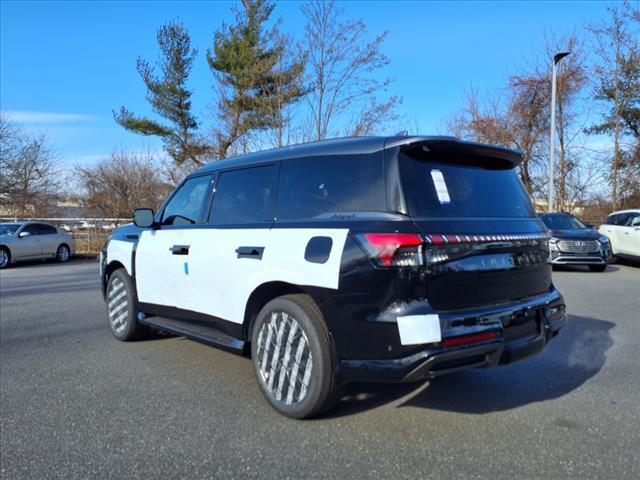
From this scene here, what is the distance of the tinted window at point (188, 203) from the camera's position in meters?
4.89

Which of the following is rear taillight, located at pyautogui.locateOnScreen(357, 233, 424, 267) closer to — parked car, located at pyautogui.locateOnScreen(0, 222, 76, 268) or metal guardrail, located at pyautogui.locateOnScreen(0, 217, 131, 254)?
parked car, located at pyautogui.locateOnScreen(0, 222, 76, 268)

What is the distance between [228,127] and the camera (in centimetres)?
2322

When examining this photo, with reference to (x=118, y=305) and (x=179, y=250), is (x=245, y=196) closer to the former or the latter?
(x=179, y=250)

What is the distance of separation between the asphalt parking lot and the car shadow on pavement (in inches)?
0.7

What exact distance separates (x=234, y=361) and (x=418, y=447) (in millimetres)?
2377

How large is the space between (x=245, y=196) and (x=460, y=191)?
1.79m

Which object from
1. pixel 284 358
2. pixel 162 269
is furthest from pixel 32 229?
pixel 284 358

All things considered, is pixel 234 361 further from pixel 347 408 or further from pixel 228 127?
pixel 228 127

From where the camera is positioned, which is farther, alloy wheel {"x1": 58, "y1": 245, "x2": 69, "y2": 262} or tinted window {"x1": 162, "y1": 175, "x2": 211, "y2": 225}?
alloy wheel {"x1": 58, "y1": 245, "x2": 69, "y2": 262}

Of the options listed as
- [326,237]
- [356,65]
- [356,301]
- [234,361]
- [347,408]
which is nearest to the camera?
[356,301]

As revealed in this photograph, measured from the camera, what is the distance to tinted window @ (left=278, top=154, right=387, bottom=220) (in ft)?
11.0

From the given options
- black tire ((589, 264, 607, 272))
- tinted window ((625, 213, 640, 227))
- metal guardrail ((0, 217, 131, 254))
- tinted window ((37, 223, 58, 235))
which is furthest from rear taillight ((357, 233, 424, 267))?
metal guardrail ((0, 217, 131, 254))

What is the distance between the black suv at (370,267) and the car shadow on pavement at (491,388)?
24.0 inches

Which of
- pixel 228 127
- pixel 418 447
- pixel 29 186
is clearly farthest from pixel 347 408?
pixel 29 186
